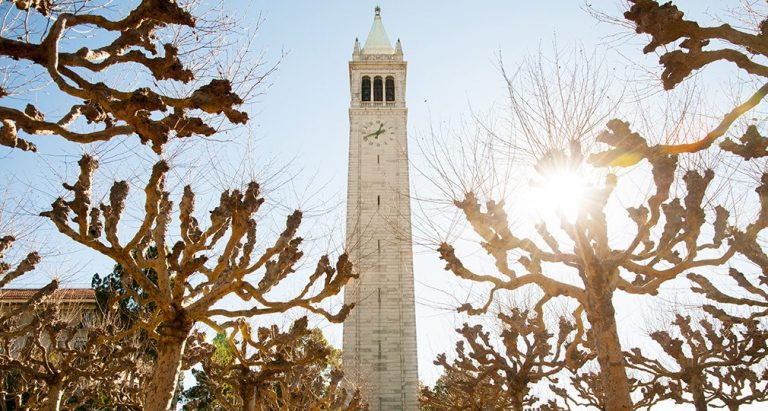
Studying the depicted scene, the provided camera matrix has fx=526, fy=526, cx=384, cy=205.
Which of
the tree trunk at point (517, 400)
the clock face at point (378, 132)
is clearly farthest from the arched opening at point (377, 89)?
the tree trunk at point (517, 400)

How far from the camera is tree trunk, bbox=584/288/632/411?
684cm

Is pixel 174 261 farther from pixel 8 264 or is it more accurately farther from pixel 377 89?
pixel 377 89

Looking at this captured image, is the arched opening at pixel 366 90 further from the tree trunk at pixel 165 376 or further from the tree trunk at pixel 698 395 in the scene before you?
the tree trunk at pixel 165 376

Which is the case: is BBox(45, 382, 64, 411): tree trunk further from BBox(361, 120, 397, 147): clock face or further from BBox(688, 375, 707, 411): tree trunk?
BBox(361, 120, 397, 147): clock face

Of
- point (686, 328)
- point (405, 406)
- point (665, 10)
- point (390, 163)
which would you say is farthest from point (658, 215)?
point (390, 163)

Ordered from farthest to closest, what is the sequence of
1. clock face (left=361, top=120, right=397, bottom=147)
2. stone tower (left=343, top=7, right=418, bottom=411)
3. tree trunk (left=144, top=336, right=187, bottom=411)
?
clock face (left=361, top=120, right=397, bottom=147)
stone tower (left=343, top=7, right=418, bottom=411)
tree trunk (left=144, top=336, right=187, bottom=411)

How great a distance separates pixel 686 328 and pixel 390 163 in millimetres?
23000

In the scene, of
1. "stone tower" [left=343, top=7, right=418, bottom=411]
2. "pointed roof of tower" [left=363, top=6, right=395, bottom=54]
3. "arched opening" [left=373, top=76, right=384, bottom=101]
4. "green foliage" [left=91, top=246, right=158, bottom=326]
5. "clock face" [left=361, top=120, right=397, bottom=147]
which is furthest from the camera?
"pointed roof of tower" [left=363, top=6, right=395, bottom=54]

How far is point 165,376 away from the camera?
7410 millimetres

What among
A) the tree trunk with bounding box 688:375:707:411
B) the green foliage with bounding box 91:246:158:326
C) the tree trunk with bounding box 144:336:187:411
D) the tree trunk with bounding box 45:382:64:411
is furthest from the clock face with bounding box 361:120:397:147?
the tree trunk with bounding box 144:336:187:411

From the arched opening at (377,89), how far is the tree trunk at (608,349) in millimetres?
33779

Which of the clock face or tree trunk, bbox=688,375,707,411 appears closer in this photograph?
tree trunk, bbox=688,375,707,411

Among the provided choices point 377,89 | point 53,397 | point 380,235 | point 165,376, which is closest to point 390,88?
point 377,89

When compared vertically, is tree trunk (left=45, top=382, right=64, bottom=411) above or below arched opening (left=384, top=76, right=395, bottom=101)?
below
